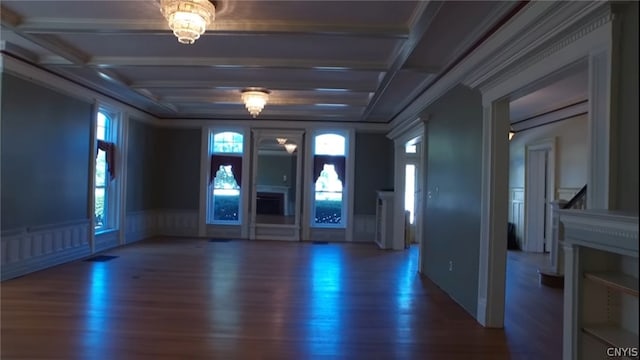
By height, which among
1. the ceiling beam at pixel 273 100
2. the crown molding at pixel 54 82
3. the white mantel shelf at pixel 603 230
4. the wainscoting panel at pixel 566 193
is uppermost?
the ceiling beam at pixel 273 100

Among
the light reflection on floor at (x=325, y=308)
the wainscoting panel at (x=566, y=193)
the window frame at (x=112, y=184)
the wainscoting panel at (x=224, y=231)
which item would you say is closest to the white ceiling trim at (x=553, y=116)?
the wainscoting panel at (x=566, y=193)

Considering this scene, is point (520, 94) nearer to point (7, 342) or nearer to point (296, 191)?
point (7, 342)

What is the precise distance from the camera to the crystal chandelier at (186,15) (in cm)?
297

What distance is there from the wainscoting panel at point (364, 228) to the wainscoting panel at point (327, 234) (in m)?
0.29

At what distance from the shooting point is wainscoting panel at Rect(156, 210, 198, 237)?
9.41 metres

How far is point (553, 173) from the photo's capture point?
756cm

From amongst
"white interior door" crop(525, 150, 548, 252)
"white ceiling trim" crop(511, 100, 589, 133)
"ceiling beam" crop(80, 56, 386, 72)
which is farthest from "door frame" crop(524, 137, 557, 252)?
"ceiling beam" crop(80, 56, 386, 72)

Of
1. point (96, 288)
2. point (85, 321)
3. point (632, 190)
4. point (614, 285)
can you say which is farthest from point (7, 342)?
point (632, 190)

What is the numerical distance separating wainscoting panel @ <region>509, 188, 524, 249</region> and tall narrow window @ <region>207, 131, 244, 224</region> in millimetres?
5886

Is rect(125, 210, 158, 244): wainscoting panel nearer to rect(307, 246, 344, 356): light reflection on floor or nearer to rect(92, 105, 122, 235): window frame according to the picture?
rect(92, 105, 122, 235): window frame

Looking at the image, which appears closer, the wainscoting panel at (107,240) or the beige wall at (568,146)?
the beige wall at (568,146)

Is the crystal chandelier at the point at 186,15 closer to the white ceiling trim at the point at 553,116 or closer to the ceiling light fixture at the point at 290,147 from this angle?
the white ceiling trim at the point at 553,116

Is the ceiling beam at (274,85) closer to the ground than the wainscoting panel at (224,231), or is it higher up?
higher up

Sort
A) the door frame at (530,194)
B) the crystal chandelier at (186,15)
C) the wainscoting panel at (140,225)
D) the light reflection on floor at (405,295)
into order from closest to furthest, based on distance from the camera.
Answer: the crystal chandelier at (186,15) < the light reflection on floor at (405,295) < the door frame at (530,194) < the wainscoting panel at (140,225)
